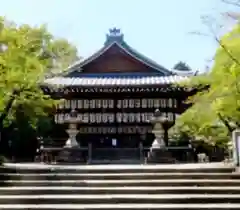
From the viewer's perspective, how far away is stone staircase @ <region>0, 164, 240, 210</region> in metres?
9.69

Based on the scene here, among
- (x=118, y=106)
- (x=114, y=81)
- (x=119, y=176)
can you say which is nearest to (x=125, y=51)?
(x=114, y=81)

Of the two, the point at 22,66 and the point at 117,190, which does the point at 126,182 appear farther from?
the point at 22,66

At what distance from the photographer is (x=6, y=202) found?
A: 1000 cm

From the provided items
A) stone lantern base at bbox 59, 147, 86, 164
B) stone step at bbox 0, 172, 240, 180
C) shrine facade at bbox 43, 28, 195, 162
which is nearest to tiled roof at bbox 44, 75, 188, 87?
shrine facade at bbox 43, 28, 195, 162

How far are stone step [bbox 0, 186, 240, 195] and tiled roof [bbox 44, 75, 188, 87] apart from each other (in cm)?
1446

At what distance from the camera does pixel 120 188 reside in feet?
35.4

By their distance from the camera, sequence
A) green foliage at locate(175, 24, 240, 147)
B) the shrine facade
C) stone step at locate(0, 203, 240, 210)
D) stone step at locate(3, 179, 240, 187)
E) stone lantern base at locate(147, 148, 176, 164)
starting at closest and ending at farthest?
stone step at locate(0, 203, 240, 210), stone step at locate(3, 179, 240, 187), green foliage at locate(175, 24, 240, 147), stone lantern base at locate(147, 148, 176, 164), the shrine facade

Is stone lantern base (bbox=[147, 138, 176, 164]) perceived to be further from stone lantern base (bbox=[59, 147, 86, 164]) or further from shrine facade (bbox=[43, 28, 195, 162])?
shrine facade (bbox=[43, 28, 195, 162])

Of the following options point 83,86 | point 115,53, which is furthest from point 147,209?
point 115,53

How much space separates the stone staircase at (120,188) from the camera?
31.8 ft

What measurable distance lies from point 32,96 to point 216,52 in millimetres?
8588

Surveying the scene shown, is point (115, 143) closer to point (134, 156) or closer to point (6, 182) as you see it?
point (134, 156)

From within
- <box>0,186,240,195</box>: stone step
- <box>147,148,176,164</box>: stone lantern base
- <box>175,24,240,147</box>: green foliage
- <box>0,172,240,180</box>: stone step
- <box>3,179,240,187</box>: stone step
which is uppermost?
<box>175,24,240,147</box>: green foliage

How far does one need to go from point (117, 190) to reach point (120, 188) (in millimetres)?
149
